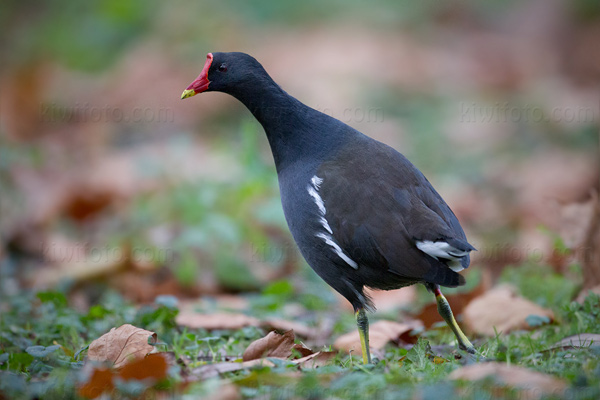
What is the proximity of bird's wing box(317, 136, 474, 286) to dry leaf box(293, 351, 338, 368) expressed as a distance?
543 mm

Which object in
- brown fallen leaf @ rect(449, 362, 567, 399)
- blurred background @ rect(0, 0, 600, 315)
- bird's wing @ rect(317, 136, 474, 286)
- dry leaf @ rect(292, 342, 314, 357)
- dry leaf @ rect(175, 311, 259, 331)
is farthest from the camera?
blurred background @ rect(0, 0, 600, 315)

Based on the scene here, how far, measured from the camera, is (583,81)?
13.0 m

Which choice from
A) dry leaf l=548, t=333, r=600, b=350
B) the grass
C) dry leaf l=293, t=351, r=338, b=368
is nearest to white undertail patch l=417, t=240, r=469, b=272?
the grass

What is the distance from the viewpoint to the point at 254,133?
7145mm

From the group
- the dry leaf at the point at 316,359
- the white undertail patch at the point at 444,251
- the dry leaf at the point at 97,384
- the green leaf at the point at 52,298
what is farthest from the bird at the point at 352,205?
the green leaf at the point at 52,298

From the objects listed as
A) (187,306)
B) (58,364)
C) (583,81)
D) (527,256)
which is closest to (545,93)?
(583,81)

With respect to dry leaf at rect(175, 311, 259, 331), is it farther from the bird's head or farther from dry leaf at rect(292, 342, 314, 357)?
the bird's head

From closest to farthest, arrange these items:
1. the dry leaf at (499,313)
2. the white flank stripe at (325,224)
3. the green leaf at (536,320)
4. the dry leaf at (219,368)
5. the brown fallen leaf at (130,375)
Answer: the brown fallen leaf at (130,375) → the dry leaf at (219,368) → the white flank stripe at (325,224) → the green leaf at (536,320) → the dry leaf at (499,313)

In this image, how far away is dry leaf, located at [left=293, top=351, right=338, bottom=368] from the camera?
12.1 feet

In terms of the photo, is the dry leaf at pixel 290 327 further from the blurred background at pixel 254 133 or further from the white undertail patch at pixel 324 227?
the white undertail patch at pixel 324 227

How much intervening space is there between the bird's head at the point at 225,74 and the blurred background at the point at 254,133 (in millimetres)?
1991

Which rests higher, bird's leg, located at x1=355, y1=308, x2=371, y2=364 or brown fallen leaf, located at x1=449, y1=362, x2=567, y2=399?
brown fallen leaf, located at x1=449, y1=362, x2=567, y2=399

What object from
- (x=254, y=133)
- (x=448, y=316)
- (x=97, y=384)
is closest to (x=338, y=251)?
(x=448, y=316)

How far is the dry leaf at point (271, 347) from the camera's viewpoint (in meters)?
3.88
